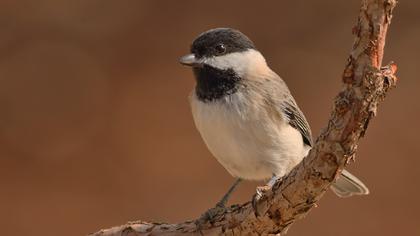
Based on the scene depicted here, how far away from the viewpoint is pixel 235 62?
142 inches

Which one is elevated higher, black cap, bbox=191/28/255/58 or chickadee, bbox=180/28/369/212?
black cap, bbox=191/28/255/58

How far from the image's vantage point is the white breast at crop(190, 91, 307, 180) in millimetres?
3443

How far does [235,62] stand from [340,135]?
4.10 feet

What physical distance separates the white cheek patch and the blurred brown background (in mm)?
2673

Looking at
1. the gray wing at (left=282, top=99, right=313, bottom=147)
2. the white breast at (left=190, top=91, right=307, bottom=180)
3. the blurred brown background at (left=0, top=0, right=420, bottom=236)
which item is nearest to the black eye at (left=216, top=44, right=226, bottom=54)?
the white breast at (left=190, top=91, right=307, bottom=180)

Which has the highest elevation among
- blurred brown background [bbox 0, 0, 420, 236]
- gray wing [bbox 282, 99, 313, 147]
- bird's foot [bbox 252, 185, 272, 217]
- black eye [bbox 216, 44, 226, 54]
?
blurred brown background [bbox 0, 0, 420, 236]

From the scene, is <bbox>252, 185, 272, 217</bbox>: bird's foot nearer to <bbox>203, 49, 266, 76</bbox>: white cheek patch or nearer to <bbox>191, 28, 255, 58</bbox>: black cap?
<bbox>203, 49, 266, 76</bbox>: white cheek patch

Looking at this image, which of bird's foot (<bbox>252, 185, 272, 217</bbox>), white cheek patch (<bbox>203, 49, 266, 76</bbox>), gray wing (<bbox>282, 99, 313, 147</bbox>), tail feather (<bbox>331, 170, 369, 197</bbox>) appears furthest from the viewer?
tail feather (<bbox>331, 170, 369, 197</bbox>)

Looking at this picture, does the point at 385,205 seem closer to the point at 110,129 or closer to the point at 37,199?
the point at 110,129

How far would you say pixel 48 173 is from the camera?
6.48 m

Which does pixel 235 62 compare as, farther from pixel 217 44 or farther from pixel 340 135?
pixel 340 135

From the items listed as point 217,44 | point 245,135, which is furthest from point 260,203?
point 217,44

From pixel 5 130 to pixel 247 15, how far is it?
2.84 m

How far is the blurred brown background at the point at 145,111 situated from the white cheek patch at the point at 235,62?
267 centimetres
